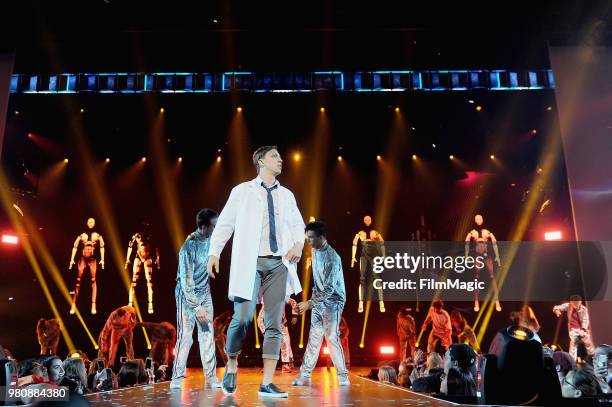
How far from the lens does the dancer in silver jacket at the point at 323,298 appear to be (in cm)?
549

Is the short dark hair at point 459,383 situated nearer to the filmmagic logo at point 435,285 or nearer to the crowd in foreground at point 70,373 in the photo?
the crowd in foreground at point 70,373

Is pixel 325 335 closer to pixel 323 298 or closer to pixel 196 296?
pixel 323 298

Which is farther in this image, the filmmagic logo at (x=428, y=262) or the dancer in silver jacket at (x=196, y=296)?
the filmmagic logo at (x=428, y=262)

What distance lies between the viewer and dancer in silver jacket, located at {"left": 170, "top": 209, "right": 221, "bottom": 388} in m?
4.91

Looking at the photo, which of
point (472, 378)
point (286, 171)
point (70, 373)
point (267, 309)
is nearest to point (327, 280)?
point (267, 309)

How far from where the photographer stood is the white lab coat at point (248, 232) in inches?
143

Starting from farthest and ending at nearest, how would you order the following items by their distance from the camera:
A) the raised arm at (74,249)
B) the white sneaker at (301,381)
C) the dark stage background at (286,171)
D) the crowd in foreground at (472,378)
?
the raised arm at (74,249)
the dark stage background at (286,171)
the white sneaker at (301,381)
the crowd in foreground at (472,378)

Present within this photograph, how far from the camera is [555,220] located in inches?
507

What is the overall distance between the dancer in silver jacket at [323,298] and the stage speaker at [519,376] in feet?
9.93

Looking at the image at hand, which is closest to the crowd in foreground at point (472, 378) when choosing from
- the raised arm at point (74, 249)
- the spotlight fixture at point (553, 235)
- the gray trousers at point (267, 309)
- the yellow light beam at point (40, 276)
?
the gray trousers at point (267, 309)

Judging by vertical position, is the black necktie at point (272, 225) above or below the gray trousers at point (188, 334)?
above

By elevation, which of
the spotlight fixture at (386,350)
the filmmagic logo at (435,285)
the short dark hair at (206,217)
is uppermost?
the short dark hair at (206,217)

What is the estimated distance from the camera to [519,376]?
250 centimetres

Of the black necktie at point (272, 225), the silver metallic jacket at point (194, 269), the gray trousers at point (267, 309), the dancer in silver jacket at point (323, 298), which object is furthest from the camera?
the dancer in silver jacket at point (323, 298)
